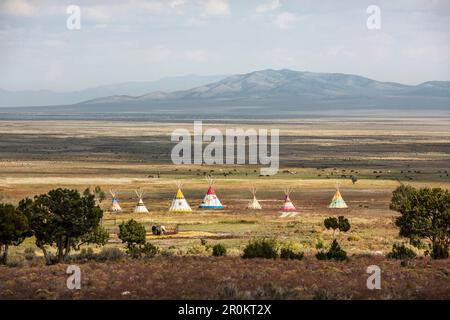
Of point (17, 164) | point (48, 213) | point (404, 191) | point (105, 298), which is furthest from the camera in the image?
point (17, 164)

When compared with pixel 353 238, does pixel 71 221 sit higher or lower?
higher

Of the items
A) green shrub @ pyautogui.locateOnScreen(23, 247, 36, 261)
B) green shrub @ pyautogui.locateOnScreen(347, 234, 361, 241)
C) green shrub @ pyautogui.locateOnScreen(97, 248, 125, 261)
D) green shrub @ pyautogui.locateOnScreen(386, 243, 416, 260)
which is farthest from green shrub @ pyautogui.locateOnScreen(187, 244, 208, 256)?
green shrub @ pyautogui.locateOnScreen(347, 234, 361, 241)

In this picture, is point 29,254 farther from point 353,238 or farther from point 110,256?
point 353,238

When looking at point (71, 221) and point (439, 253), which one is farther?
point (439, 253)

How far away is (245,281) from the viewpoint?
29.4 metres

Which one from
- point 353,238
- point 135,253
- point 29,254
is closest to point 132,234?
point 135,253

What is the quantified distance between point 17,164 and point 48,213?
304ft

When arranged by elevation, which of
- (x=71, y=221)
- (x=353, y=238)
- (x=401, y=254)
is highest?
(x=71, y=221)

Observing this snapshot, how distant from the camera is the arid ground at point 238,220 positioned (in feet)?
93.6

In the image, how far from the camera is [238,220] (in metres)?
63.5

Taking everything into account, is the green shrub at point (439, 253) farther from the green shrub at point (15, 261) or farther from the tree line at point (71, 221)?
the green shrub at point (15, 261)

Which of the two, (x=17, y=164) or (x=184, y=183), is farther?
(x=17, y=164)
